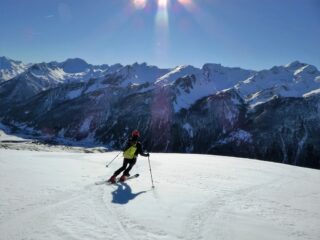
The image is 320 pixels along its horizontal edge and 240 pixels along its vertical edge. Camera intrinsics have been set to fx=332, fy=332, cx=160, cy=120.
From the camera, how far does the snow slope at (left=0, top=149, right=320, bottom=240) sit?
10258 mm

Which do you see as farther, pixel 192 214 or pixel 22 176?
pixel 22 176

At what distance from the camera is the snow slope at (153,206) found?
10258 mm

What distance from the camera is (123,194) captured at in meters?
14.8

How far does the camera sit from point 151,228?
10.5 metres

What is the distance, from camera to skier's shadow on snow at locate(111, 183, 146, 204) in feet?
44.7

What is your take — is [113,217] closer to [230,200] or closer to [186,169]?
[230,200]

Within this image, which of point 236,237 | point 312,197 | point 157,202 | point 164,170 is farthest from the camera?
point 164,170

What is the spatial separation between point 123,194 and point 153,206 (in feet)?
7.61

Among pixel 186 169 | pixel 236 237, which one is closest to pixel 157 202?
pixel 236 237

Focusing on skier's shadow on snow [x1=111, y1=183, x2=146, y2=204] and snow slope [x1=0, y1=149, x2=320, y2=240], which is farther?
skier's shadow on snow [x1=111, y1=183, x2=146, y2=204]

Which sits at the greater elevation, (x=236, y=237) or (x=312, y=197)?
(x=312, y=197)

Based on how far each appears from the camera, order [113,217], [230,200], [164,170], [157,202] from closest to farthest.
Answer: [113,217], [157,202], [230,200], [164,170]

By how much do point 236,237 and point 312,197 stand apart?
8200mm

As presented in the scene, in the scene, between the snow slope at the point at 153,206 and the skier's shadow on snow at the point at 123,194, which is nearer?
the snow slope at the point at 153,206
